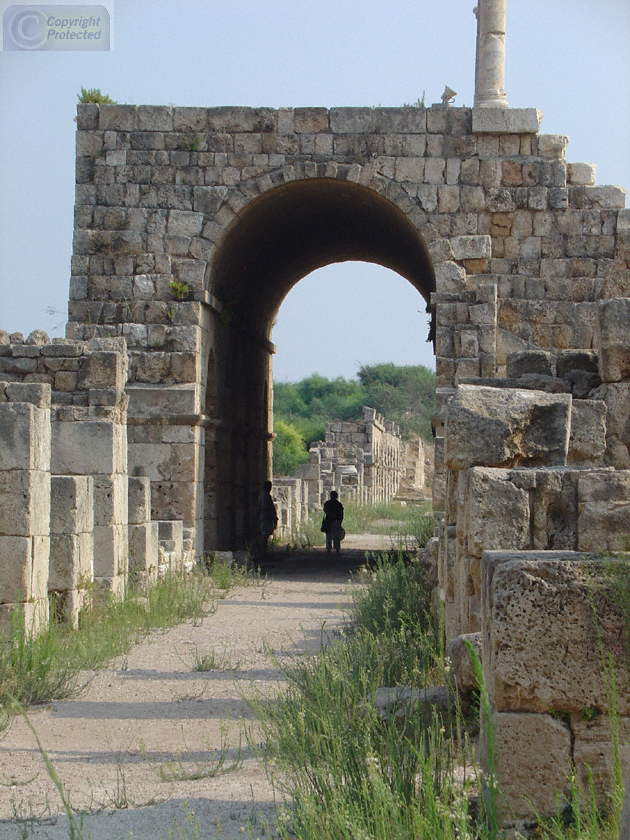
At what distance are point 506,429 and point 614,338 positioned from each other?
222cm

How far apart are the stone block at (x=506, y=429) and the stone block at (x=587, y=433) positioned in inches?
36.6

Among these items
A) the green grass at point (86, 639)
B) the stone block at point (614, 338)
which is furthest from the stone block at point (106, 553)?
the stone block at point (614, 338)

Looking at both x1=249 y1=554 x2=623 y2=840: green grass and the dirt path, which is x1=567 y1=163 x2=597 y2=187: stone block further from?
x1=249 y1=554 x2=623 y2=840: green grass

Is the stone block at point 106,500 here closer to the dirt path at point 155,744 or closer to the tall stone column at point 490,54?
the dirt path at point 155,744

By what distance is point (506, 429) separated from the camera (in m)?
5.55

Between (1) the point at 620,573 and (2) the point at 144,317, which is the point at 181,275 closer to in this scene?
(2) the point at 144,317

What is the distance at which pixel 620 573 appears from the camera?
3143mm

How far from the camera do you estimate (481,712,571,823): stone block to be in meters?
3.12

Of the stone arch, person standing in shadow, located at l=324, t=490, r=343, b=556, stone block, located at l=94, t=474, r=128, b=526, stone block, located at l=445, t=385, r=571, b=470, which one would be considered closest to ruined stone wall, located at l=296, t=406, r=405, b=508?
the stone arch

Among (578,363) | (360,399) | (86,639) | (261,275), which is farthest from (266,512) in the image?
(360,399)

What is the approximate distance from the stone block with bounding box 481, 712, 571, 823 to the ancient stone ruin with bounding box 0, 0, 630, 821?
6.42 feet

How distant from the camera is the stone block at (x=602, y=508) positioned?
4141 mm

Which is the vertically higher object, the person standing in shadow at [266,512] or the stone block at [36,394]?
the stone block at [36,394]

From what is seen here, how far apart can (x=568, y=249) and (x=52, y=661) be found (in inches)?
367
